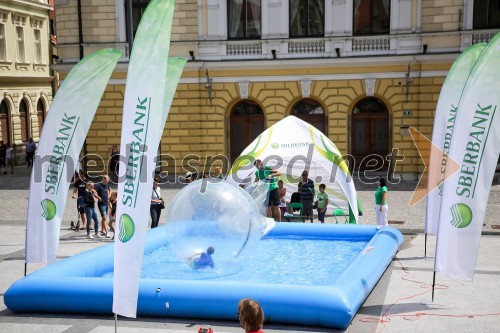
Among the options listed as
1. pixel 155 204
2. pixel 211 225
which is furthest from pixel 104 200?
pixel 211 225

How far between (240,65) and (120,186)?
19.3m

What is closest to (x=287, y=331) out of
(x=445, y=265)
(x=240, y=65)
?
(x=445, y=265)

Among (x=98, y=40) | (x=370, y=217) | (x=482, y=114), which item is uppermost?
(x=98, y=40)

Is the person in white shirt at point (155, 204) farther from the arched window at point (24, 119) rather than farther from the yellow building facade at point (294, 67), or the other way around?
the arched window at point (24, 119)

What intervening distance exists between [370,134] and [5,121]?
2116cm

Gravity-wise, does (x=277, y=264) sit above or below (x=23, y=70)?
below

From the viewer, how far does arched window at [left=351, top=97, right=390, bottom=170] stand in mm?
28078

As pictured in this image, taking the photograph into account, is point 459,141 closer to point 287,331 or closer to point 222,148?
point 287,331

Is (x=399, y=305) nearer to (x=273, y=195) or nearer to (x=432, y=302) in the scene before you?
(x=432, y=302)

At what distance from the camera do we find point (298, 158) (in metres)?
20.3

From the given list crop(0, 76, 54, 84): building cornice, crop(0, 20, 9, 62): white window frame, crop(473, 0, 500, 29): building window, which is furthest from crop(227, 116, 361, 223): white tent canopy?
crop(0, 20, 9, 62): white window frame

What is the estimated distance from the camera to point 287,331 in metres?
10.5

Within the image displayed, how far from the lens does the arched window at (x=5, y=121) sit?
127 feet

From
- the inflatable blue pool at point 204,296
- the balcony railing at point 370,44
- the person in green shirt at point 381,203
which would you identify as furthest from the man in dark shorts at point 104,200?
the balcony railing at point 370,44
